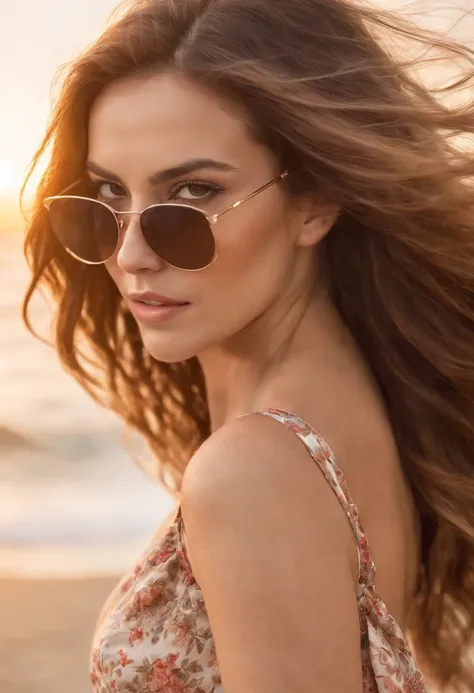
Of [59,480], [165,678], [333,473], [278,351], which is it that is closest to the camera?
[333,473]

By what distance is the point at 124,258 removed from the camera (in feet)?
5.62

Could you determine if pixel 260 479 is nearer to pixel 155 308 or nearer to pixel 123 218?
pixel 155 308

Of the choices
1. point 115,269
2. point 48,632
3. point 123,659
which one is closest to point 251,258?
point 115,269

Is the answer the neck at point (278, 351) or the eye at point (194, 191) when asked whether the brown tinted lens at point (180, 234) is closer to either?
the eye at point (194, 191)

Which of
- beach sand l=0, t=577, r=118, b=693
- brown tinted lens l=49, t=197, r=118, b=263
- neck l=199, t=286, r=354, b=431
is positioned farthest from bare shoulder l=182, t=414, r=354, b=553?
beach sand l=0, t=577, r=118, b=693

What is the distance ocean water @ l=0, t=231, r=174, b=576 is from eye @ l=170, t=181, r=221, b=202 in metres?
1.42

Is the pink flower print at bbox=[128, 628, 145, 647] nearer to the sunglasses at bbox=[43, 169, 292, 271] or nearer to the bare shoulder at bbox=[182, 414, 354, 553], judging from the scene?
the bare shoulder at bbox=[182, 414, 354, 553]

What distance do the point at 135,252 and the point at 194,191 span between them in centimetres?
16

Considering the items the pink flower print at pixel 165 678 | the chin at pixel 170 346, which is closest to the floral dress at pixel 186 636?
the pink flower print at pixel 165 678

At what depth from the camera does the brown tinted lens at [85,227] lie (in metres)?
1.77

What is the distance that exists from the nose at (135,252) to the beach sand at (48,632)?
3247 millimetres

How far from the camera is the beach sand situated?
446 cm

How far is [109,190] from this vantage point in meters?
1.78

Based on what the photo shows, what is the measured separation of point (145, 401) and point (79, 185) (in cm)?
86
